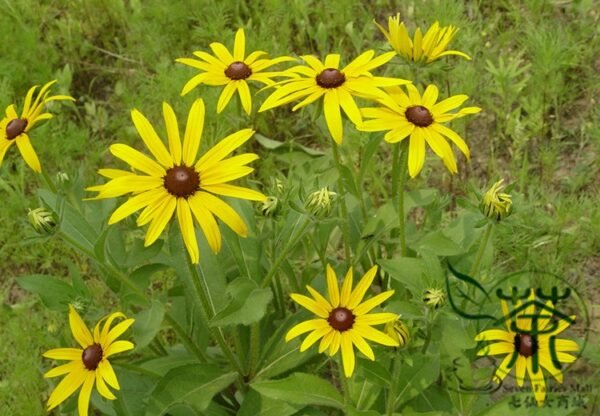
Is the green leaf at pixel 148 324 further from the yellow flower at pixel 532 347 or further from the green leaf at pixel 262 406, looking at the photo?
the yellow flower at pixel 532 347

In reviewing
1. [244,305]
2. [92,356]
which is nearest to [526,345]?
[244,305]

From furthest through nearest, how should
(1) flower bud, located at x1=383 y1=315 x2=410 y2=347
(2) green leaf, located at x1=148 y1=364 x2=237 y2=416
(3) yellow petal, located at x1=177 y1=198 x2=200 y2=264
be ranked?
(2) green leaf, located at x1=148 y1=364 x2=237 y2=416
(1) flower bud, located at x1=383 y1=315 x2=410 y2=347
(3) yellow petal, located at x1=177 y1=198 x2=200 y2=264

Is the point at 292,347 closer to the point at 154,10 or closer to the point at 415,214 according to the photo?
the point at 415,214

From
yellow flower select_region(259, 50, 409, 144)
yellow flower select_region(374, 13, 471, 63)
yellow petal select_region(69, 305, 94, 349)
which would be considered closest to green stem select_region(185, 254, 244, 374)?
yellow petal select_region(69, 305, 94, 349)

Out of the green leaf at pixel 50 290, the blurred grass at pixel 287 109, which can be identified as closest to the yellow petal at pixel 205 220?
the green leaf at pixel 50 290

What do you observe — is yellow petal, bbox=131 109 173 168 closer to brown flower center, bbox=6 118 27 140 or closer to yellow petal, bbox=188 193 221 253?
yellow petal, bbox=188 193 221 253
